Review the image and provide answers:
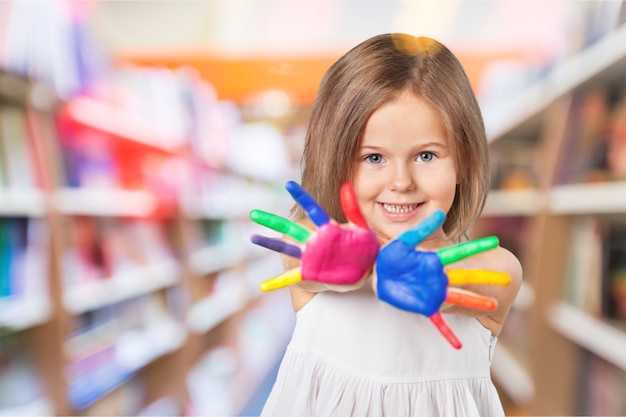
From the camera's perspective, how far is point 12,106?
1.71 m

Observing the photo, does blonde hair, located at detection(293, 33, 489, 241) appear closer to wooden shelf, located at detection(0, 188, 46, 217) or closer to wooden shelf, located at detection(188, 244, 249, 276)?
wooden shelf, located at detection(0, 188, 46, 217)

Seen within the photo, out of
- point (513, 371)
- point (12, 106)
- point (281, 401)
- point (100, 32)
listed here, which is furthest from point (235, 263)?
point (281, 401)

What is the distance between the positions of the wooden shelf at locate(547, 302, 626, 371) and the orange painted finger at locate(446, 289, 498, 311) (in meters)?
1.04

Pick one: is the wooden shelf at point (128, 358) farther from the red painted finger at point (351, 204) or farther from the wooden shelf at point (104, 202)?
the red painted finger at point (351, 204)

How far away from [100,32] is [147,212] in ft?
2.47

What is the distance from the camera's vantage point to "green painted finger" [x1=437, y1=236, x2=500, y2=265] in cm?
61

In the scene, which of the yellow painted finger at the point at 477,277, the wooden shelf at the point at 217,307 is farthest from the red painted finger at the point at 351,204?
the wooden shelf at the point at 217,307

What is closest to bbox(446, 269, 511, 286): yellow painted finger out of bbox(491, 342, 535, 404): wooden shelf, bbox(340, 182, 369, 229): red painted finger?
bbox(340, 182, 369, 229): red painted finger

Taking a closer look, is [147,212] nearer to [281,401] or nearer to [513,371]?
[513,371]

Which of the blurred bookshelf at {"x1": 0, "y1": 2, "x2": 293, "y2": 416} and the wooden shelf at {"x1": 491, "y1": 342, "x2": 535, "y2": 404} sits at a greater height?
the blurred bookshelf at {"x1": 0, "y1": 2, "x2": 293, "y2": 416}

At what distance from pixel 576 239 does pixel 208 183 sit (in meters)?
1.80

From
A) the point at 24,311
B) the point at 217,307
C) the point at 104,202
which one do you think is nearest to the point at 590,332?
the point at 24,311

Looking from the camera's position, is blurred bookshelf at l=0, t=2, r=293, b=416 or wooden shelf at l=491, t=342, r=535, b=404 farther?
wooden shelf at l=491, t=342, r=535, b=404

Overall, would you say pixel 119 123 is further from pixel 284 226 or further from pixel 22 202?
pixel 284 226
